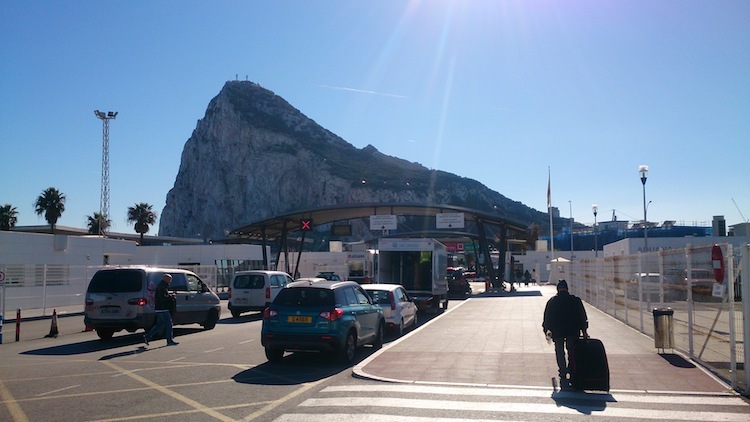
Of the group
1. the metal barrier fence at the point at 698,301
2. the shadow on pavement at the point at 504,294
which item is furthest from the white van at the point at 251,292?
the shadow on pavement at the point at 504,294

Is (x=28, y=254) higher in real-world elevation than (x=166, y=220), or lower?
lower

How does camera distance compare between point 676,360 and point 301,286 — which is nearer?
point 676,360

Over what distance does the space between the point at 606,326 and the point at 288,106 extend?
595 ft

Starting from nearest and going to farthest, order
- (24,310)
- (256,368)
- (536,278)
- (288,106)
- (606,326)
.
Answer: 1. (256,368)
2. (606,326)
3. (24,310)
4. (536,278)
5. (288,106)

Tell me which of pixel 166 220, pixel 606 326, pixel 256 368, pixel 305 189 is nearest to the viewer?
pixel 256 368

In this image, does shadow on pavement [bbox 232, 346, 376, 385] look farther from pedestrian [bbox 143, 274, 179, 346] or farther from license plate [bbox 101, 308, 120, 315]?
license plate [bbox 101, 308, 120, 315]

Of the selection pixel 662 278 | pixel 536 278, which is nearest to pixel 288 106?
pixel 536 278

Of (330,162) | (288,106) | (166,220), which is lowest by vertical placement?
(166,220)

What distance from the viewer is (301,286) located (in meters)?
13.6

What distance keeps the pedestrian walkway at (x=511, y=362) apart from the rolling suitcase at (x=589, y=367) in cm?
63

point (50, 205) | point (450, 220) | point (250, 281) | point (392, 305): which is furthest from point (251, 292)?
point (50, 205)

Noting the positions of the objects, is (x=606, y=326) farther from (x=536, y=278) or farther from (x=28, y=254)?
(x=536, y=278)

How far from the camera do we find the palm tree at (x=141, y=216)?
7169 cm

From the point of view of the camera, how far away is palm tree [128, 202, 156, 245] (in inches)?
2822
